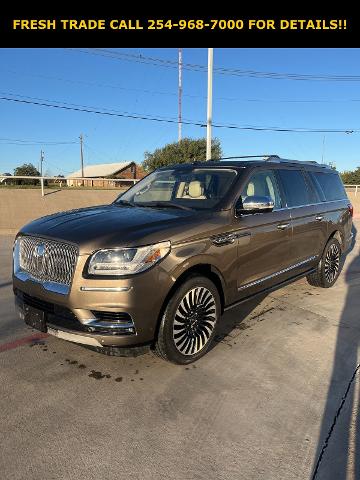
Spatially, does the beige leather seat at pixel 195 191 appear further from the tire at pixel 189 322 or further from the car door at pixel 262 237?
the tire at pixel 189 322

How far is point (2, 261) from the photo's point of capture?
7.83 meters

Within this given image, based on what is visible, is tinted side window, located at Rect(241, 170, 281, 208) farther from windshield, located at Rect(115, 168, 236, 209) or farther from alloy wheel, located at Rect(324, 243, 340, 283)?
alloy wheel, located at Rect(324, 243, 340, 283)

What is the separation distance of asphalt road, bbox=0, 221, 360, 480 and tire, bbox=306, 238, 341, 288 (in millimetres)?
1692

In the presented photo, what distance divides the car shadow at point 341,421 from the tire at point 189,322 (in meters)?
1.17

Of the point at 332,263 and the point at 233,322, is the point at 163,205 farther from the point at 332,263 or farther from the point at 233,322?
the point at 332,263

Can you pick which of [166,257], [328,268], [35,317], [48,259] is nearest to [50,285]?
[48,259]

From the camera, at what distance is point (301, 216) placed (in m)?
5.18

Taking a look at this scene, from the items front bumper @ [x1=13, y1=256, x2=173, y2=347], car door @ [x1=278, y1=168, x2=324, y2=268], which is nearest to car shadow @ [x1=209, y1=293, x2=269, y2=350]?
car door @ [x1=278, y1=168, x2=324, y2=268]

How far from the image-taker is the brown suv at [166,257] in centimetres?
312

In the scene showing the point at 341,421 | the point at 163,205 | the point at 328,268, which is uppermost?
the point at 163,205

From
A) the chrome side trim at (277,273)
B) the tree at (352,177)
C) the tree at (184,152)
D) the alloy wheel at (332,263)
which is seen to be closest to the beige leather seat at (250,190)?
the chrome side trim at (277,273)

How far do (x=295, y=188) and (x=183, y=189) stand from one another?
64.3 inches

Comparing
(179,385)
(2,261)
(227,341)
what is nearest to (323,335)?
(227,341)

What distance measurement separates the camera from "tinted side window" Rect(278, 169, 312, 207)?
199 inches
